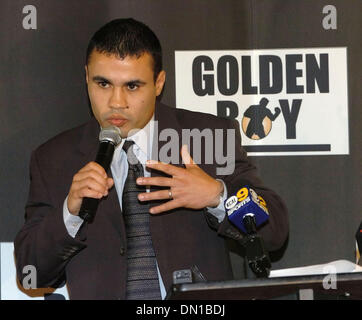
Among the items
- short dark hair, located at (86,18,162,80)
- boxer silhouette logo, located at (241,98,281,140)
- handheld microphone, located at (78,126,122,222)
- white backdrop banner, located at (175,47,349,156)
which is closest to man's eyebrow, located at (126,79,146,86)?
short dark hair, located at (86,18,162,80)

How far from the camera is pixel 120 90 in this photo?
2.67 meters

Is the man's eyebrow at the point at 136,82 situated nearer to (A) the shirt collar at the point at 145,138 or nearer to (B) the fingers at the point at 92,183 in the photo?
(A) the shirt collar at the point at 145,138

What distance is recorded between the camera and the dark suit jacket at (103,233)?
2572mm

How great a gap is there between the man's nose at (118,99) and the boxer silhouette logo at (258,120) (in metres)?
0.80

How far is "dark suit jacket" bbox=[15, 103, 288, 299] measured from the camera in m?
2.57

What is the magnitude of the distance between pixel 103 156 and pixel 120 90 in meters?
0.52

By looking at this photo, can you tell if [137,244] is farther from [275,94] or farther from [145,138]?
[275,94]

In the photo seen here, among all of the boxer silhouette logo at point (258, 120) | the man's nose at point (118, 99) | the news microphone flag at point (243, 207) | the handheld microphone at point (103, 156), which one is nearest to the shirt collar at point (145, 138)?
the man's nose at point (118, 99)

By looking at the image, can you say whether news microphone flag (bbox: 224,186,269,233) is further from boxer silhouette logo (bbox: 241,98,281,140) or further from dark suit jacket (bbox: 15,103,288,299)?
boxer silhouette logo (bbox: 241,98,281,140)

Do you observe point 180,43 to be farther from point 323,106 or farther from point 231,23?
point 323,106

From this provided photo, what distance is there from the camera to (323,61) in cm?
330
